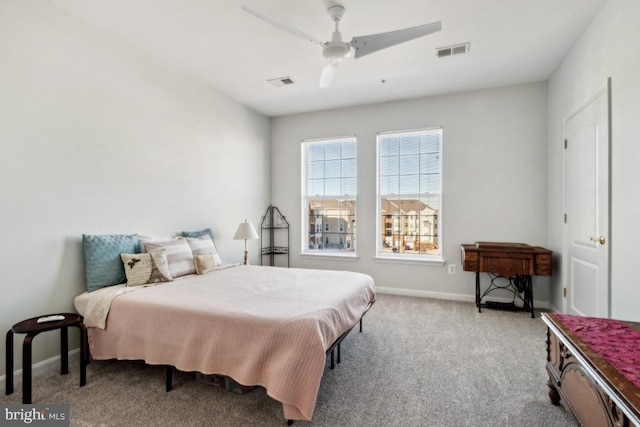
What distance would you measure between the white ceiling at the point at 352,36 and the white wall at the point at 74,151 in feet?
0.82

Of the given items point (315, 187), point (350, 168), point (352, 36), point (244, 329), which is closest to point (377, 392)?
point (244, 329)

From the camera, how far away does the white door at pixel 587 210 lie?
2.48 metres

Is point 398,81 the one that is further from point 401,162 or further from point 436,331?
point 436,331

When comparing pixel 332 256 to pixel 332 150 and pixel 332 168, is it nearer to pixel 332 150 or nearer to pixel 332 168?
pixel 332 168

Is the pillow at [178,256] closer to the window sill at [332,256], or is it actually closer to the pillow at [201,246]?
the pillow at [201,246]

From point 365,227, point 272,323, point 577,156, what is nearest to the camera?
point 272,323

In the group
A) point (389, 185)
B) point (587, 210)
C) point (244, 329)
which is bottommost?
point (244, 329)

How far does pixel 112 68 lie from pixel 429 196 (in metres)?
3.98

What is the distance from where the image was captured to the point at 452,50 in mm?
3066

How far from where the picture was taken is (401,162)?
4.59 meters

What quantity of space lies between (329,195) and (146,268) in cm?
299

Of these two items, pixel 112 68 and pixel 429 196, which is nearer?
pixel 112 68

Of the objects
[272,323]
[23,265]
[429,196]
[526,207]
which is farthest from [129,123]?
[526,207]

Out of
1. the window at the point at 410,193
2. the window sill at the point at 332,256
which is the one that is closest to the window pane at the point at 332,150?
the window at the point at 410,193
